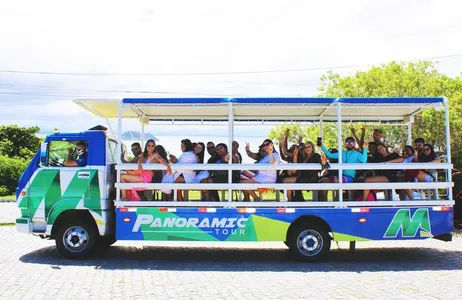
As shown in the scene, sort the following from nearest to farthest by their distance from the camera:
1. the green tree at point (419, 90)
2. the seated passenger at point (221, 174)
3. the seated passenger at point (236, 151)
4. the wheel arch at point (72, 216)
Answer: the wheel arch at point (72, 216) → the seated passenger at point (221, 174) → the seated passenger at point (236, 151) → the green tree at point (419, 90)

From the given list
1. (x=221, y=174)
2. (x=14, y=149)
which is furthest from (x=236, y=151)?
(x=14, y=149)

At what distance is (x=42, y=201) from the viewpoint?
925cm

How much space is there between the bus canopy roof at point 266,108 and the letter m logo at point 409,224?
222 cm

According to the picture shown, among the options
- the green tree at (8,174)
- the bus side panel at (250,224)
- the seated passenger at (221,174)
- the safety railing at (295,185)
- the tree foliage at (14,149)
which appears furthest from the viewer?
the tree foliage at (14,149)

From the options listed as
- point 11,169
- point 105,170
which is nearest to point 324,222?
point 105,170

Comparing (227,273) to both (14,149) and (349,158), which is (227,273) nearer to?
(349,158)

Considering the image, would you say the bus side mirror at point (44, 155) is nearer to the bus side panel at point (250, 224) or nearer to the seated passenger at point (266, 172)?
the bus side panel at point (250, 224)

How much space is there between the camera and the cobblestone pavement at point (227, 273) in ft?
22.4

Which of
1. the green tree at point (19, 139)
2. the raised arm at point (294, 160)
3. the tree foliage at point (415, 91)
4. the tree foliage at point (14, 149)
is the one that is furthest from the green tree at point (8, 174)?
the raised arm at point (294, 160)

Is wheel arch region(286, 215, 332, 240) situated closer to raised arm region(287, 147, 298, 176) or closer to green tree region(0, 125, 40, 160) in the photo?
raised arm region(287, 147, 298, 176)

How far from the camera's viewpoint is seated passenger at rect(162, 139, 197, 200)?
950cm

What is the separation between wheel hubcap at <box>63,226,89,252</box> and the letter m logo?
5.88m

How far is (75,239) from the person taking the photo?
9258 millimetres

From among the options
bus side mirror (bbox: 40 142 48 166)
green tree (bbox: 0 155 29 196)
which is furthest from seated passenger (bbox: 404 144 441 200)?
green tree (bbox: 0 155 29 196)
